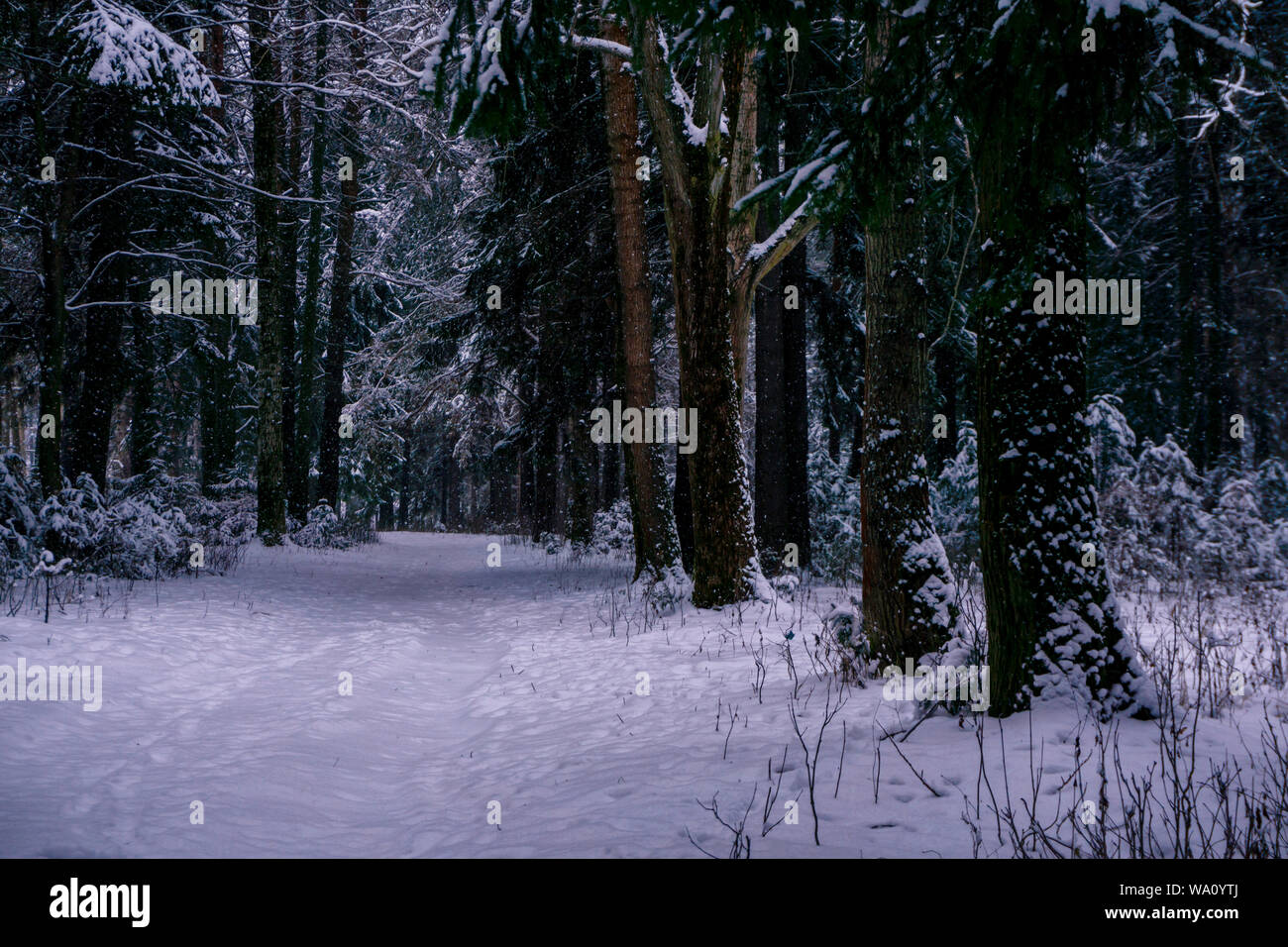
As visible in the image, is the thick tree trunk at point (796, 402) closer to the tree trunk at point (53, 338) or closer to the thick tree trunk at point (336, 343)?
the tree trunk at point (53, 338)

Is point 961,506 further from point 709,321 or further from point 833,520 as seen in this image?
point 709,321

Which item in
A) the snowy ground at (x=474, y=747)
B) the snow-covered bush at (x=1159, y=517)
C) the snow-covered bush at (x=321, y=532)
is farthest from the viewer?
the snow-covered bush at (x=321, y=532)

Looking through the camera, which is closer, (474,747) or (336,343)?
(474,747)

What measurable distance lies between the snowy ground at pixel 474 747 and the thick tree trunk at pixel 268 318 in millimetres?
8817

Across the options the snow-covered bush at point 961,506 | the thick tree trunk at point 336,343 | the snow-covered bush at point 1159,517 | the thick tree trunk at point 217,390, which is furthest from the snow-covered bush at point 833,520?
the thick tree trunk at point 217,390

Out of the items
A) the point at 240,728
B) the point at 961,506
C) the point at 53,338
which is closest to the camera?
the point at 240,728

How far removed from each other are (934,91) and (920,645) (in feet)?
12.5

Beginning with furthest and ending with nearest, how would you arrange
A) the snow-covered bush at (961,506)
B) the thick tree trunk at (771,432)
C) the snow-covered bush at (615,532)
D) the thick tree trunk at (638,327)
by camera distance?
the snow-covered bush at (615,532) < the snow-covered bush at (961,506) < the thick tree trunk at (771,432) < the thick tree trunk at (638,327)

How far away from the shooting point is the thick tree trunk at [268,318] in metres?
16.1

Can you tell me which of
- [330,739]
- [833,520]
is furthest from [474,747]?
[833,520]

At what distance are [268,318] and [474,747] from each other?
15.0 metres

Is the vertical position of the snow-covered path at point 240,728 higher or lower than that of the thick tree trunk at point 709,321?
lower

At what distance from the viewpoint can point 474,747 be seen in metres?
5.15
